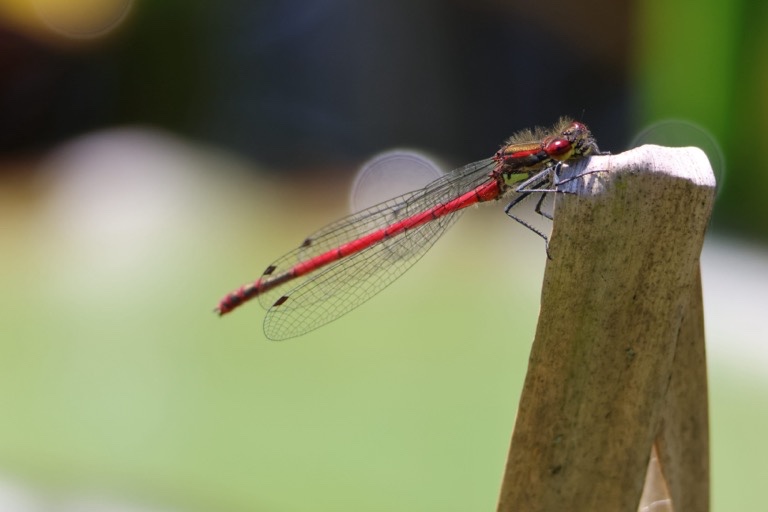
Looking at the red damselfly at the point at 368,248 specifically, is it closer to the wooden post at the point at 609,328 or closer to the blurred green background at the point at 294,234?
the blurred green background at the point at 294,234

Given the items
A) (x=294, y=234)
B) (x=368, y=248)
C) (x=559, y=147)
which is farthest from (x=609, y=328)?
(x=294, y=234)

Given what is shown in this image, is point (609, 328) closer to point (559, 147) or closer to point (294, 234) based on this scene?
point (559, 147)

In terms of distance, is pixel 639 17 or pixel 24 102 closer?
pixel 639 17

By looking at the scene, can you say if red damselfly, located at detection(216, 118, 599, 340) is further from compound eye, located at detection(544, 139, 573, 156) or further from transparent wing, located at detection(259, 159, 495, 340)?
compound eye, located at detection(544, 139, 573, 156)

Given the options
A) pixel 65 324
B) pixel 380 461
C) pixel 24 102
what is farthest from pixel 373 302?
pixel 24 102

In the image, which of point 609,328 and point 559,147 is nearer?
point 609,328

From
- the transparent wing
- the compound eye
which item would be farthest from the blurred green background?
the compound eye

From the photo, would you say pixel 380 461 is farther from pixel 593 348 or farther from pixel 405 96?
pixel 405 96
